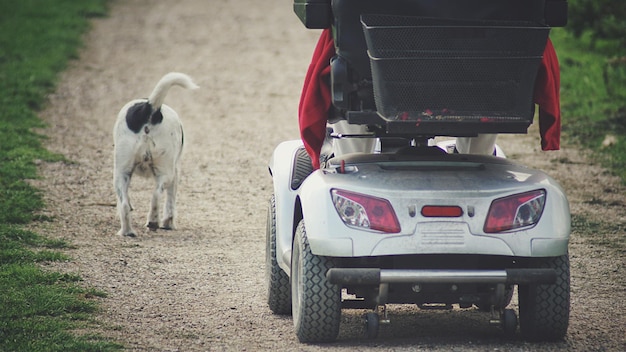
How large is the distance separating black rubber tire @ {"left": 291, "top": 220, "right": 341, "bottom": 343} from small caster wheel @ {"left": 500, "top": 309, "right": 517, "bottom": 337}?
0.85 metres

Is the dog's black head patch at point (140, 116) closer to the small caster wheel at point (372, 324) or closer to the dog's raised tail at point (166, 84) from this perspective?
the dog's raised tail at point (166, 84)

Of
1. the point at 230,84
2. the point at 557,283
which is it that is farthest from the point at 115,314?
the point at 230,84

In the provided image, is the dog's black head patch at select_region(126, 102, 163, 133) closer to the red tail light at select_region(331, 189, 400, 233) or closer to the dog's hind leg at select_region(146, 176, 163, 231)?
the dog's hind leg at select_region(146, 176, 163, 231)

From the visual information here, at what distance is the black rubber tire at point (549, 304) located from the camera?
576 centimetres

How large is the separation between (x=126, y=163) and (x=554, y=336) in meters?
4.82

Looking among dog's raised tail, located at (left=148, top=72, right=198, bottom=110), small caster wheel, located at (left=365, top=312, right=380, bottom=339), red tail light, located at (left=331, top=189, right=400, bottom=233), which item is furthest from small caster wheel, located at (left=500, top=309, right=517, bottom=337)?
dog's raised tail, located at (left=148, top=72, right=198, bottom=110)

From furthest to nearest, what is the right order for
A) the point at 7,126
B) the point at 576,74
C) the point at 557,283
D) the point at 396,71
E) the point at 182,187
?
the point at 576,74, the point at 7,126, the point at 182,187, the point at 557,283, the point at 396,71

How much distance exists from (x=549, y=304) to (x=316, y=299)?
117cm

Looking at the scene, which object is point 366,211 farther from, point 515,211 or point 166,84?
point 166,84

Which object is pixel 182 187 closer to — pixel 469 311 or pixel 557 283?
pixel 469 311

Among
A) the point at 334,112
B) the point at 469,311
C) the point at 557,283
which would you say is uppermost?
the point at 334,112

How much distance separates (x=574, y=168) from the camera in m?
12.2

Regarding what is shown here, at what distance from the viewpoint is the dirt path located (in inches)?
249

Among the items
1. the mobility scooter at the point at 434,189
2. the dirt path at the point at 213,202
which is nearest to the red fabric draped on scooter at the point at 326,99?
the mobility scooter at the point at 434,189
